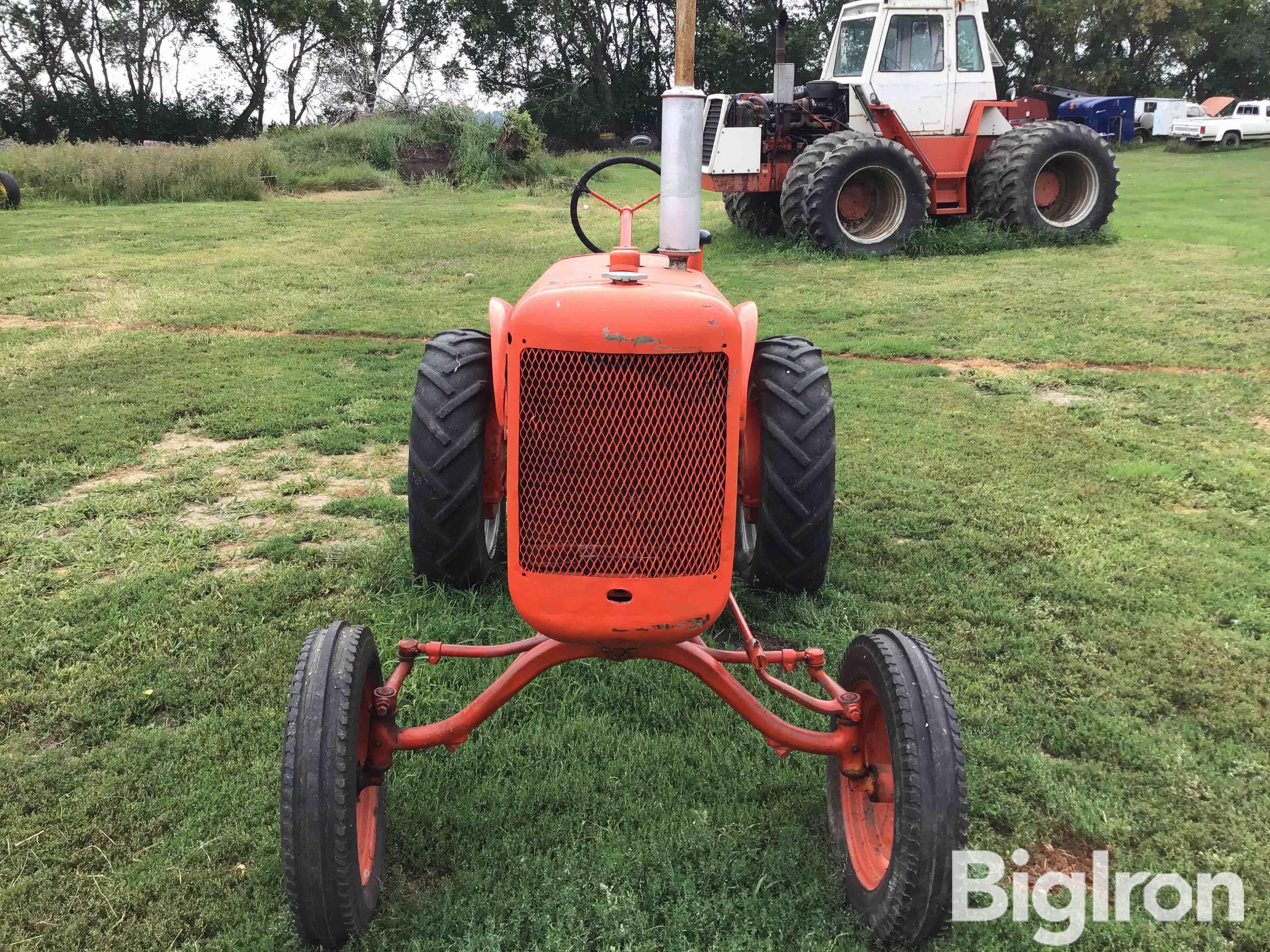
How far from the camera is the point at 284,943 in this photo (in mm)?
2066

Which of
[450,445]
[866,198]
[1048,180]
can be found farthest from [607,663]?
[1048,180]

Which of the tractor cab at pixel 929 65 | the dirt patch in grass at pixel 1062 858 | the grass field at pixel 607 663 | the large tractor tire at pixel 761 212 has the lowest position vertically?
the dirt patch in grass at pixel 1062 858

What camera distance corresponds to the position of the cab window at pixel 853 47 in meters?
11.0

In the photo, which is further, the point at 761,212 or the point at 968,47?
the point at 761,212

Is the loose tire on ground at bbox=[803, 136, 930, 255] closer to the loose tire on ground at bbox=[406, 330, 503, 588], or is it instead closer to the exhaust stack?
the exhaust stack

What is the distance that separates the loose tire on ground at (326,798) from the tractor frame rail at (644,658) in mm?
109

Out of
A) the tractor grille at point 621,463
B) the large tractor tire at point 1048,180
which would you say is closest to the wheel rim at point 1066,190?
the large tractor tire at point 1048,180

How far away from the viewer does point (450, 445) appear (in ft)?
9.97

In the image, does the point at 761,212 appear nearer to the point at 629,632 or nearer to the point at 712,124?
the point at 712,124

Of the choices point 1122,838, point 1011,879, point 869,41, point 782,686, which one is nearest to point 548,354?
point 782,686

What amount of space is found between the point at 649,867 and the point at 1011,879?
863 millimetres

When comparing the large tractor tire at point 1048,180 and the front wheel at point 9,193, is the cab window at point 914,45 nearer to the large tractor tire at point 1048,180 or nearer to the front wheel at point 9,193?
the large tractor tire at point 1048,180

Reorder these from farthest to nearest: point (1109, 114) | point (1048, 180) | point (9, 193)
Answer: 1. point (1109, 114)
2. point (9, 193)
3. point (1048, 180)

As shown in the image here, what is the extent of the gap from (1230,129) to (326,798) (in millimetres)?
32245
